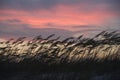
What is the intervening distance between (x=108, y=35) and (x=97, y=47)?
Answer: 425mm

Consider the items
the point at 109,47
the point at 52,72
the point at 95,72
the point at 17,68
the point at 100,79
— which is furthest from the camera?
the point at 109,47

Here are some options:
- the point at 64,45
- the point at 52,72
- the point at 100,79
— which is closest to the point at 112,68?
the point at 100,79

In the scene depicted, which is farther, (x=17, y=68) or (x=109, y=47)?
(x=109, y=47)

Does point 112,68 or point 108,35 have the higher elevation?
point 108,35

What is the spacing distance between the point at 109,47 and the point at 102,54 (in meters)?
0.29

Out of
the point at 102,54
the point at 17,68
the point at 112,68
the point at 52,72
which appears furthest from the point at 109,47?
the point at 17,68

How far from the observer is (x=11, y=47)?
719cm

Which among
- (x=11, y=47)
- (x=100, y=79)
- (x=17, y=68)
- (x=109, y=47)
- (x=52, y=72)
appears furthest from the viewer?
Result: (x=11, y=47)

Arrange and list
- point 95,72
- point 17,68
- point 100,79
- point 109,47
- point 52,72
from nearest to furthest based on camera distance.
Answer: point 100,79
point 95,72
point 52,72
point 17,68
point 109,47

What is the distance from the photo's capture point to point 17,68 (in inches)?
247

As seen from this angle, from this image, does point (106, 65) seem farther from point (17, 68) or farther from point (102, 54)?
point (17, 68)

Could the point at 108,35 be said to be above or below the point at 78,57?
above

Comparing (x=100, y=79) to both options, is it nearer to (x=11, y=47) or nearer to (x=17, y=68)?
(x=17, y=68)

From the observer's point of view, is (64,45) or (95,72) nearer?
(95,72)
